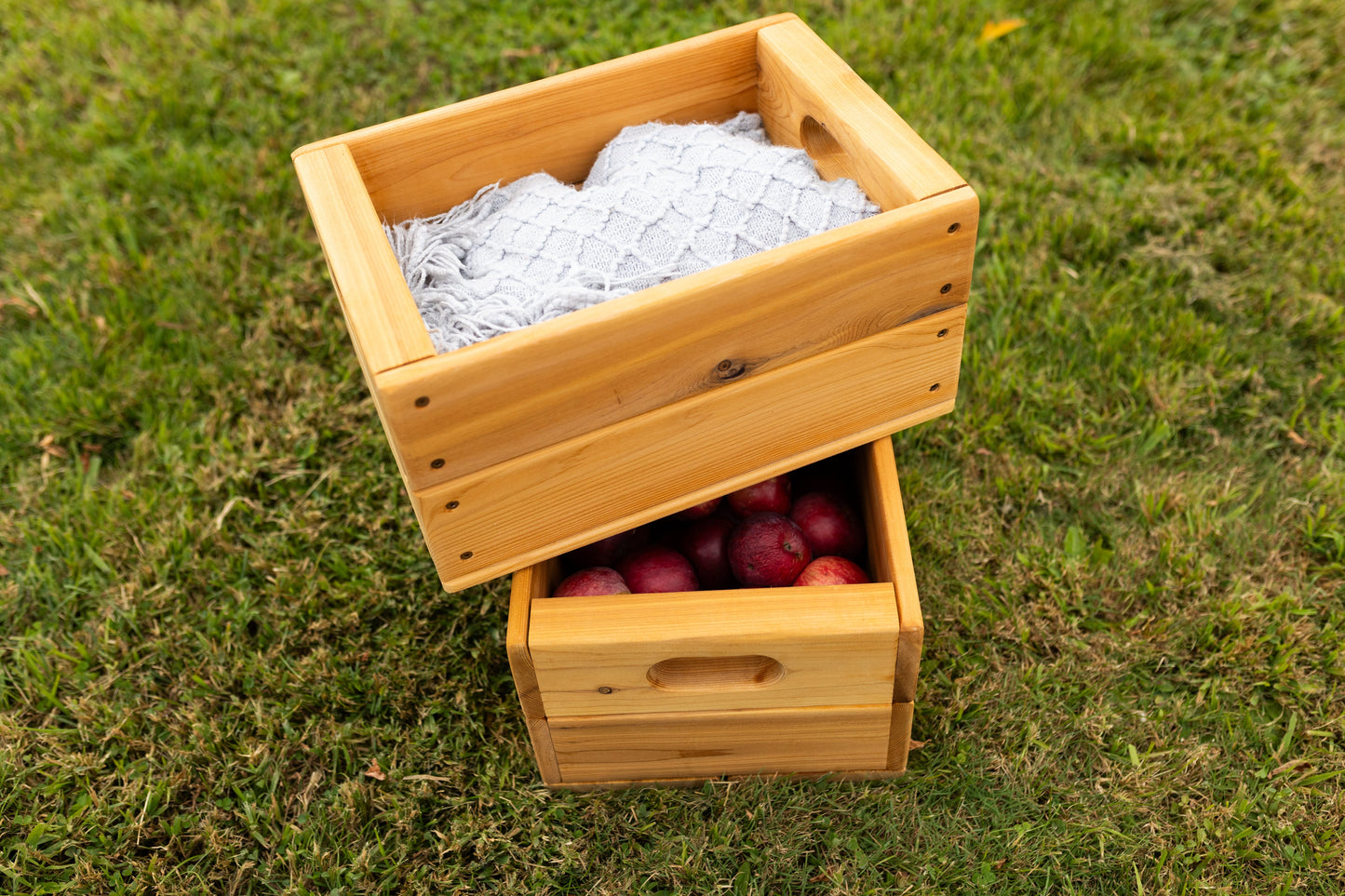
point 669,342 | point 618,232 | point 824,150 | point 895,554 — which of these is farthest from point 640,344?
point 824,150

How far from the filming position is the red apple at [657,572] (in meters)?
1.96

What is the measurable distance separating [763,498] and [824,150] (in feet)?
2.26

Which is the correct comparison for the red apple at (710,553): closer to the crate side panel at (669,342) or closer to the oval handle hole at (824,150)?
the crate side panel at (669,342)

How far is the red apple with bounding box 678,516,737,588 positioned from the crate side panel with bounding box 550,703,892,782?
308 millimetres

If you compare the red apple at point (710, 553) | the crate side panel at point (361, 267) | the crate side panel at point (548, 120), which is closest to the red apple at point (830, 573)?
the red apple at point (710, 553)

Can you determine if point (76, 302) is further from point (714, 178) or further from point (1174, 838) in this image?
point (1174, 838)

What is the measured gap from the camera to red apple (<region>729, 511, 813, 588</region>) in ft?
6.37

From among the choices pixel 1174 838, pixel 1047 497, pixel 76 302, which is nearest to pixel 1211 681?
pixel 1174 838

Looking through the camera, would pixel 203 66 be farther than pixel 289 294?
Yes

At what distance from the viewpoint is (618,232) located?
1.85m

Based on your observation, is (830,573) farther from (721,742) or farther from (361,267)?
(361,267)

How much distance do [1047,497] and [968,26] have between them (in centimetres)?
194

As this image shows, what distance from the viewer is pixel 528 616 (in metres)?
1.74

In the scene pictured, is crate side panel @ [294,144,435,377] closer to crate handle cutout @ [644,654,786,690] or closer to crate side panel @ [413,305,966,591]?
crate side panel @ [413,305,966,591]
